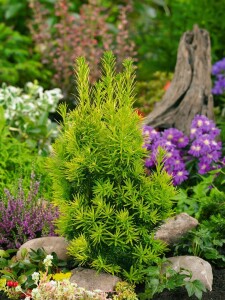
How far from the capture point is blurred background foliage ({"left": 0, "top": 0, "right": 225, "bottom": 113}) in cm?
804

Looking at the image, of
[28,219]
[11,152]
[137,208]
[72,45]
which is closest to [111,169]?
[137,208]

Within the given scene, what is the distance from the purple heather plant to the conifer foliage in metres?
0.56

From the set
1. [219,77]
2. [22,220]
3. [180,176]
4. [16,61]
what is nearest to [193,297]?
[22,220]

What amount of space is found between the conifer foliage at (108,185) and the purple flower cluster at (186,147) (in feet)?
4.88

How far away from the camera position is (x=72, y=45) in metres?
8.11

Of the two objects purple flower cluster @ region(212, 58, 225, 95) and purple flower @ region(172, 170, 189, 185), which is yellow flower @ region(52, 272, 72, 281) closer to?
purple flower @ region(172, 170, 189, 185)

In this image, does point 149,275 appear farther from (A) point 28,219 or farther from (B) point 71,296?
(A) point 28,219

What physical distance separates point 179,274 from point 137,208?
0.45 meters

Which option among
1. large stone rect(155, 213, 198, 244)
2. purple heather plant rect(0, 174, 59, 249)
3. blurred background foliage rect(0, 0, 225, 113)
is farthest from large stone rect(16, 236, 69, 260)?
blurred background foliage rect(0, 0, 225, 113)

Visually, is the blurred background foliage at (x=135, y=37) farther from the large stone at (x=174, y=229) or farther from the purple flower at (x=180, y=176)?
the large stone at (x=174, y=229)

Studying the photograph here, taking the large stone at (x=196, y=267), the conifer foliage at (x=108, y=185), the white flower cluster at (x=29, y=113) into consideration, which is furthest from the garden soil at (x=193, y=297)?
the white flower cluster at (x=29, y=113)

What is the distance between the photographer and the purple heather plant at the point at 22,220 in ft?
14.6

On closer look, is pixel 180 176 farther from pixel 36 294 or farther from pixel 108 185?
pixel 36 294

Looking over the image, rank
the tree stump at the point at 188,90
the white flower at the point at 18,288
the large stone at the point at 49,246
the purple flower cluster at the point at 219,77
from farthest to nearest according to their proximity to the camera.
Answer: the purple flower cluster at the point at 219,77, the tree stump at the point at 188,90, the large stone at the point at 49,246, the white flower at the point at 18,288
